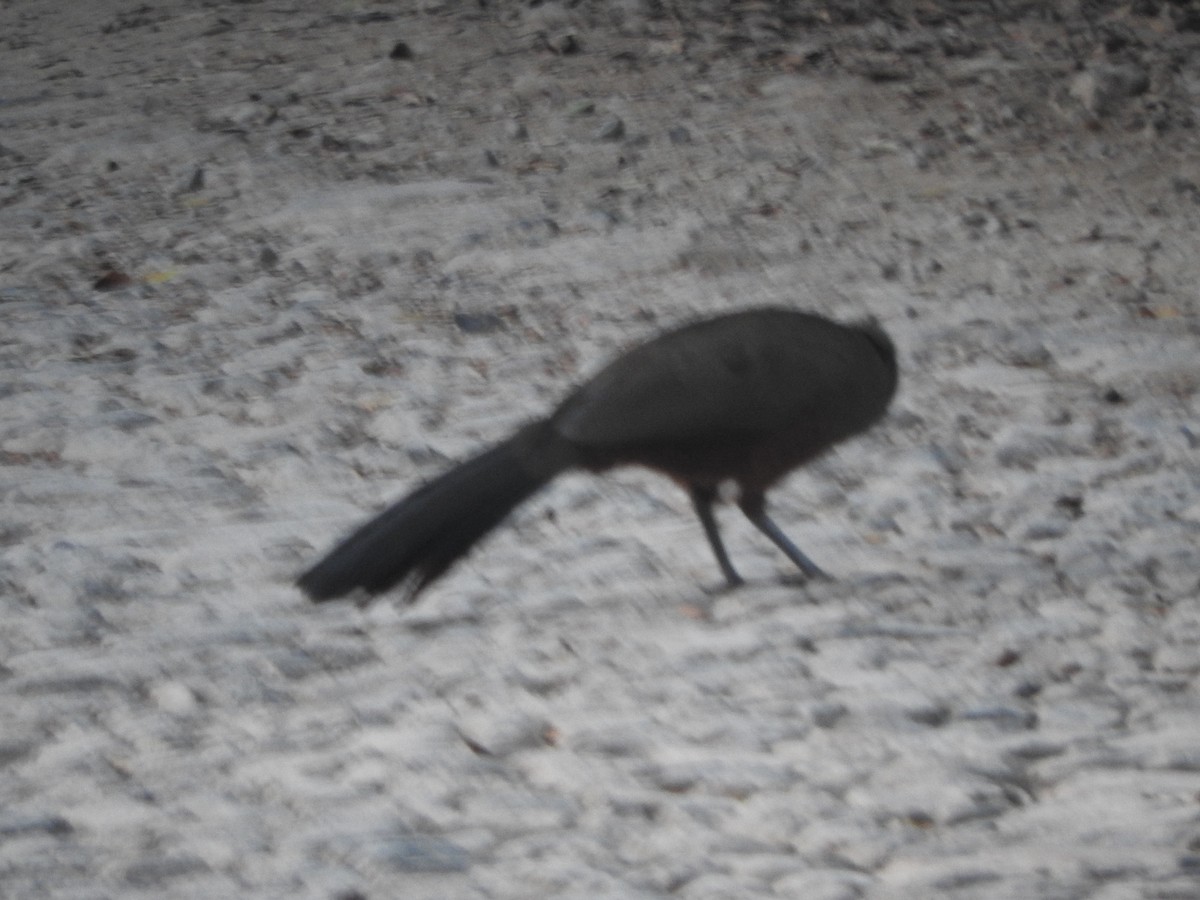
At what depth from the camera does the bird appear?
132 inches

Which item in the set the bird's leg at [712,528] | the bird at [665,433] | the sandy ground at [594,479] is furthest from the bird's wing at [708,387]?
the sandy ground at [594,479]

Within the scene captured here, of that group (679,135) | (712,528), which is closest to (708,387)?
(712,528)

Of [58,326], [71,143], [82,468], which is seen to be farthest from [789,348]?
[71,143]

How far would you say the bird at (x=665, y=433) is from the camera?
336cm

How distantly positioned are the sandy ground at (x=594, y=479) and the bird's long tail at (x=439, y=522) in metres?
0.16

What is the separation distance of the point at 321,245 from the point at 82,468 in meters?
1.73

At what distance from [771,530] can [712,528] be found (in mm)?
133

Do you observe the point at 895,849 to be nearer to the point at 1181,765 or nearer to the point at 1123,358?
the point at 1181,765

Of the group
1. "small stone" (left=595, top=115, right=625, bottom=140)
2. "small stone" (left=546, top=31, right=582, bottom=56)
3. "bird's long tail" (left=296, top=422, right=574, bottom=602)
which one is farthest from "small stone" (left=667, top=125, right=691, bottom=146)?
"bird's long tail" (left=296, top=422, right=574, bottom=602)

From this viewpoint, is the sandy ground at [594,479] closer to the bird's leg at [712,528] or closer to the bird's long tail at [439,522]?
the bird's leg at [712,528]

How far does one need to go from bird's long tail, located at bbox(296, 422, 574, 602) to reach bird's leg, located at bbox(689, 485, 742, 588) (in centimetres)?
33

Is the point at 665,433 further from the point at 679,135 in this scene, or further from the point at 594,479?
the point at 679,135

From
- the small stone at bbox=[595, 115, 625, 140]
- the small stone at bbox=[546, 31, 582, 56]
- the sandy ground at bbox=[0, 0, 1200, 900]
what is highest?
the small stone at bbox=[546, 31, 582, 56]

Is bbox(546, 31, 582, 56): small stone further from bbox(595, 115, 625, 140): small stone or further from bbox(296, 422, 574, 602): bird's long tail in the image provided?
bbox(296, 422, 574, 602): bird's long tail
